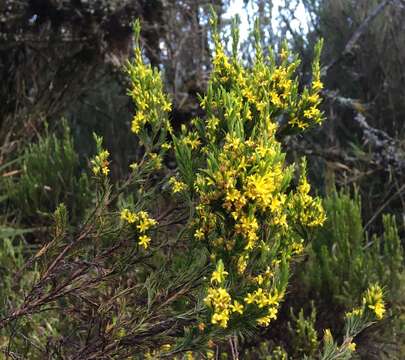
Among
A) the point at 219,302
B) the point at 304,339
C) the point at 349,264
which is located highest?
the point at 219,302

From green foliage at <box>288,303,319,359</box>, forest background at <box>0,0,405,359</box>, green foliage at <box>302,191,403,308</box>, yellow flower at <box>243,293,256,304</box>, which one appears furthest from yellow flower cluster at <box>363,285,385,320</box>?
green foliage at <box>302,191,403,308</box>

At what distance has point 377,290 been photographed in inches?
69.1

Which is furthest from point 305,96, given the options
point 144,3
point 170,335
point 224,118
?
point 144,3

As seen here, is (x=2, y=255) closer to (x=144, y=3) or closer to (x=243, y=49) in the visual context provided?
(x=144, y=3)

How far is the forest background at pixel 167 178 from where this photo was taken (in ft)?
5.85

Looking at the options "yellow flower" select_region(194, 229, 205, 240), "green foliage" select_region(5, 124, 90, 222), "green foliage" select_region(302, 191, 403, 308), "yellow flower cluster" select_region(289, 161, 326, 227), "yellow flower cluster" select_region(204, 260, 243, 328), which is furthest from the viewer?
"green foliage" select_region(5, 124, 90, 222)

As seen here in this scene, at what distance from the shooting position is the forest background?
5.85 feet

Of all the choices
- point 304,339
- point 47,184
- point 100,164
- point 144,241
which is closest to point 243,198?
point 144,241

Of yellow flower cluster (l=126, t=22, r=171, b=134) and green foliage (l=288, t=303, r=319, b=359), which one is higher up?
yellow flower cluster (l=126, t=22, r=171, b=134)

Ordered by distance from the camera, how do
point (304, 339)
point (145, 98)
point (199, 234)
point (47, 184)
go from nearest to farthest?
point (199, 234), point (145, 98), point (304, 339), point (47, 184)

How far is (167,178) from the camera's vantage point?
6.41ft

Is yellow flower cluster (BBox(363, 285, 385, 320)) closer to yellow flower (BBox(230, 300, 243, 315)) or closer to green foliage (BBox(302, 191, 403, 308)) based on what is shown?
yellow flower (BBox(230, 300, 243, 315))

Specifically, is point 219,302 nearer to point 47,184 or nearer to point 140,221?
point 140,221

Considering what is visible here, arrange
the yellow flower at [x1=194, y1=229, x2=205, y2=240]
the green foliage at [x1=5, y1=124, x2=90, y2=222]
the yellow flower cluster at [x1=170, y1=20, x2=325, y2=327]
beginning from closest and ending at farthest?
the yellow flower cluster at [x1=170, y1=20, x2=325, y2=327], the yellow flower at [x1=194, y1=229, x2=205, y2=240], the green foliage at [x1=5, y1=124, x2=90, y2=222]
